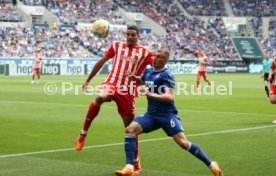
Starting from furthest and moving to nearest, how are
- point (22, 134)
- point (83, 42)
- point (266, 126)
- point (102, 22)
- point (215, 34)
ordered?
point (215, 34), point (83, 42), point (102, 22), point (266, 126), point (22, 134)

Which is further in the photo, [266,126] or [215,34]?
[215,34]

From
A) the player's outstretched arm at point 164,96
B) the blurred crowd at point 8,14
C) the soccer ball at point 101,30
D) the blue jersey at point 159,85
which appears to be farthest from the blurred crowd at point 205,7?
the player's outstretched arm at point 164,96

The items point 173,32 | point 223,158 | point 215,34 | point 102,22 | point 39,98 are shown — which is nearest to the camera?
point 223,158

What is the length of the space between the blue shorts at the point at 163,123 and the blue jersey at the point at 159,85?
73 millimetres

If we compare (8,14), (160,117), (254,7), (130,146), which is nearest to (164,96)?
(160,117)

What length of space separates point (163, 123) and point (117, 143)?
13.4ft

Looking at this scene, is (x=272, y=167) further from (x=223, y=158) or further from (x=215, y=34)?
(x=215, y=34)

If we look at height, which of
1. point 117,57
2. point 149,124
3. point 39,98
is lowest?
point 39,98

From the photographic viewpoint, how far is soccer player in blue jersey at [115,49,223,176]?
841 cm

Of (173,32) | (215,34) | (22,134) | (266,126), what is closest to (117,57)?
(22,134)

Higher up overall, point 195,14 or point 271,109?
point 195,14

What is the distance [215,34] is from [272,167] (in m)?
67.9

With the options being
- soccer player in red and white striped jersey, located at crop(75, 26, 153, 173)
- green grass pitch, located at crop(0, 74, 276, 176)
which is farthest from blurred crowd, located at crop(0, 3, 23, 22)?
soccer player in red and white striped jersey, located at crop(75, 26, 153, 173)

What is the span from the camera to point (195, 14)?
255ft
